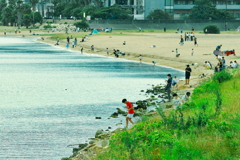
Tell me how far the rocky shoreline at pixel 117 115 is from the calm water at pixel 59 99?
0.79 m

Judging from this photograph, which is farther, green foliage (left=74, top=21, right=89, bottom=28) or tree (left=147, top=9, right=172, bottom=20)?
tree (left=147, top=9, right=172, bottom=20)

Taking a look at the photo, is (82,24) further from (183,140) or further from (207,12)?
(183,140)

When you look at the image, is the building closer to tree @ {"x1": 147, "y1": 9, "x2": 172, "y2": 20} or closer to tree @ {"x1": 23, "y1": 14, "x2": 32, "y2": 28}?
tree @ {"x1": 147, "y1": 9, "x2": 172, "y2": 20}

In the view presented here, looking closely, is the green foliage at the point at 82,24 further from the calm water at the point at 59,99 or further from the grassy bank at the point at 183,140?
the grassy bank at the point at 183,140

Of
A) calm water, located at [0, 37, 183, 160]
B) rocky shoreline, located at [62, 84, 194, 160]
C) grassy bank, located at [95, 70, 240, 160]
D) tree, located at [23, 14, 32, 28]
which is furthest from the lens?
tree, located at [23, 14, 32, 28]

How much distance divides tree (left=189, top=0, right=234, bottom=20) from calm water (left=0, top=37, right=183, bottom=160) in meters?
98.5

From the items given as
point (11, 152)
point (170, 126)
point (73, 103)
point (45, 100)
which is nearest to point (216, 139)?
point (170, 126)

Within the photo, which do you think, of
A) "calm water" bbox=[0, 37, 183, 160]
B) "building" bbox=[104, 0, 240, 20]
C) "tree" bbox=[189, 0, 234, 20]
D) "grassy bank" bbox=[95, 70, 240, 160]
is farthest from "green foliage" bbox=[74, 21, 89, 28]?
"grassy bank" bbox=[95, 70, 240, 160]

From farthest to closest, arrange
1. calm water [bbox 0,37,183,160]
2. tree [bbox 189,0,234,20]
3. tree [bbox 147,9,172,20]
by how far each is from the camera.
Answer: tree [bbox 147,9,172,20], tree [bbox 189,0,234,20], calm water [bbox 0,37,183,160]

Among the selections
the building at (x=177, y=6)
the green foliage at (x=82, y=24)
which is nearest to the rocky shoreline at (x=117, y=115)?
the green foliage at (x=82, y=24)

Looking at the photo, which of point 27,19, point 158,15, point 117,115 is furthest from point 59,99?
point 27,19

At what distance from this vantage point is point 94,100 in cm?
3534

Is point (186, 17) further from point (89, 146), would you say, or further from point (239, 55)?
point (89, 146)

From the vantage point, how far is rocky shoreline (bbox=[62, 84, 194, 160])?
1794 centimetres
